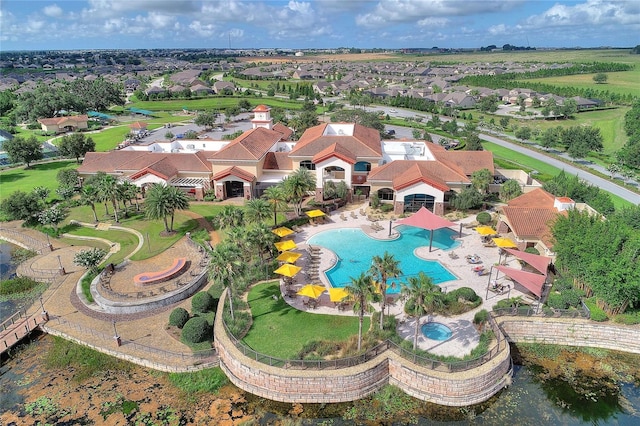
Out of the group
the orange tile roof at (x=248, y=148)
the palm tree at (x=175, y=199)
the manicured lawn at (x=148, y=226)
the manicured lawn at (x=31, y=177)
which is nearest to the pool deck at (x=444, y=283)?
the palm tree at (x=175, y=199)

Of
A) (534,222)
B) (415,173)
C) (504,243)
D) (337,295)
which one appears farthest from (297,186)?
(534,222)

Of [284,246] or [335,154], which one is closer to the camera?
[284,246]

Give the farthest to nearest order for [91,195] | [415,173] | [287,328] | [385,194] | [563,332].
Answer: [385,194] < [415,173] < [91,195] < [563,332] < [287,328]

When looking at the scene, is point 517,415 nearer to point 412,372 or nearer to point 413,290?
point 412,372

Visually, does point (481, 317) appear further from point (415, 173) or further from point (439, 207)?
point (415, 173)

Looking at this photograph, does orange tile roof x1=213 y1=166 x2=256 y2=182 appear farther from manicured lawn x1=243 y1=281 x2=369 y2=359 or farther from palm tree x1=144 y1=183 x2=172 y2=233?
manicured lawn x1=243 y1=281 x2=369 y2=359

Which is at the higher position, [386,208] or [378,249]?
[386,208]

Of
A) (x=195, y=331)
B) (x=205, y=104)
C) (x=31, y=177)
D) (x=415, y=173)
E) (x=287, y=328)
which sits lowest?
(x=287, y=328)
